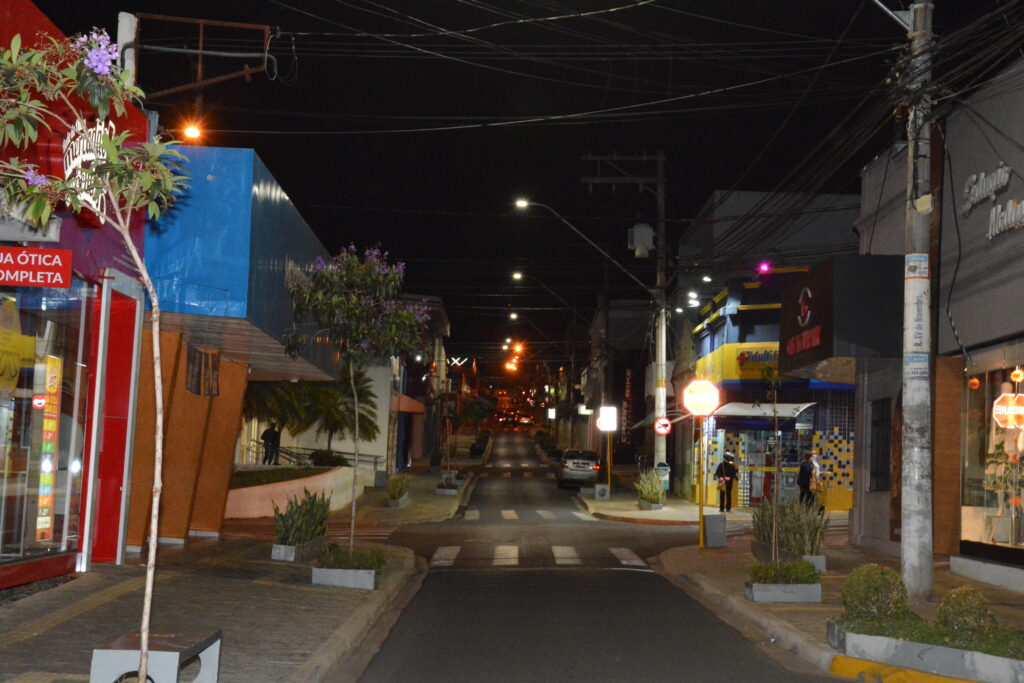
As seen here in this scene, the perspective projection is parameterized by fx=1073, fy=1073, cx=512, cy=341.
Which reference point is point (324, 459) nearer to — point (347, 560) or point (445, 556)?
point (445, 556)

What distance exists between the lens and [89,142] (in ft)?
24.5

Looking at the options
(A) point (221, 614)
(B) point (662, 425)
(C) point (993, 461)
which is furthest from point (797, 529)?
(B) point (662, 425)

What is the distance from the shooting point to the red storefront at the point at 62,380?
37.9ft

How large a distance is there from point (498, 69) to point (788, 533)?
10.0 metres

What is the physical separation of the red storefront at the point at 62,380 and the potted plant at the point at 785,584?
8.80 metres

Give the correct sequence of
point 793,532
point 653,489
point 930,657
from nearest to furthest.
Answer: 1. point 930,657
2. point 793,532
3. point 653,489

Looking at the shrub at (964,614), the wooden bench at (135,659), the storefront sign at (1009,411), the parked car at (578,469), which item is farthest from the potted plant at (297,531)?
the parked car at (578,469)

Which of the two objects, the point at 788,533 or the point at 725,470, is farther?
the point at 725,470

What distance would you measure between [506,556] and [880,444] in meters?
7.85

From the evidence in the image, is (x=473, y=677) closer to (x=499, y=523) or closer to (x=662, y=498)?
(x=499, y=523)

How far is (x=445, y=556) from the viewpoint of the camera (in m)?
21.6

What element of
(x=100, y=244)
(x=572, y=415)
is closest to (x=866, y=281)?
(x=100, y=244)

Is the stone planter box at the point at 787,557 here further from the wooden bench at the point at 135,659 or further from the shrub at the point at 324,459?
the shrub at the point at 324,459

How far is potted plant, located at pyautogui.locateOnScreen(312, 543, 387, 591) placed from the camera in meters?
14.9
